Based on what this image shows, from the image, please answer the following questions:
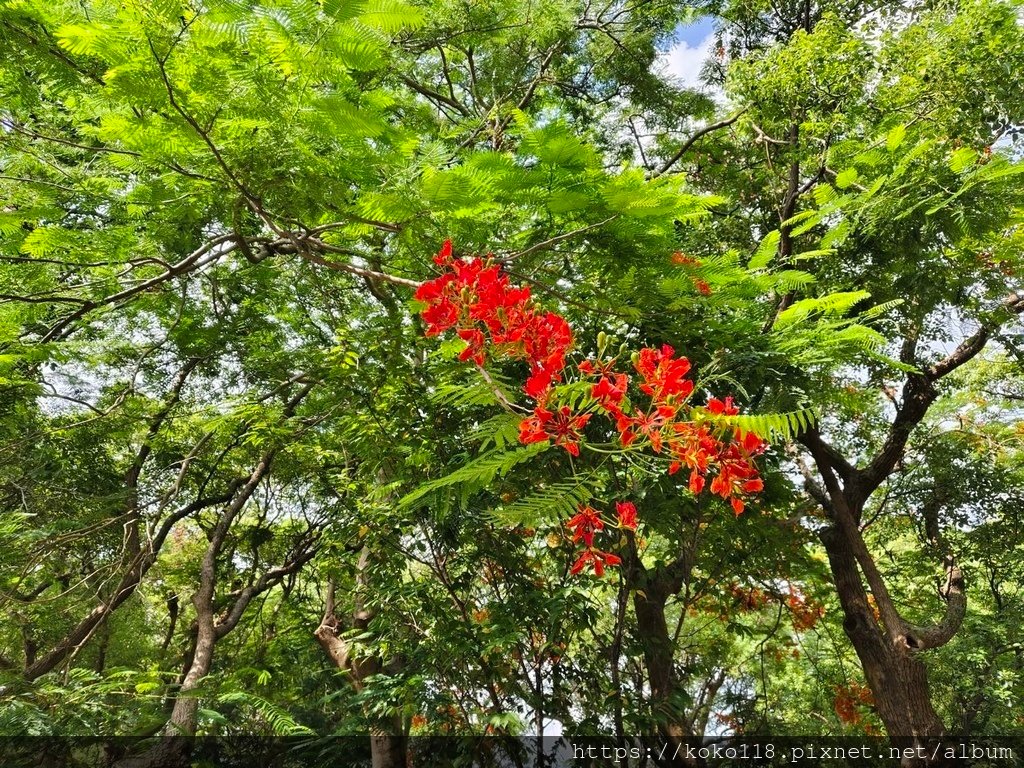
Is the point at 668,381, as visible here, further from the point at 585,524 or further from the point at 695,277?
the point at 695,277

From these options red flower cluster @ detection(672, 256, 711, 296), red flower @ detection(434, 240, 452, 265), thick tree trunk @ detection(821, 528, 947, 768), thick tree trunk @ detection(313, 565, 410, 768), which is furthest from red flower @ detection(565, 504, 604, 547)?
thick tree trunk @ detection(821, 528, 947, 768)

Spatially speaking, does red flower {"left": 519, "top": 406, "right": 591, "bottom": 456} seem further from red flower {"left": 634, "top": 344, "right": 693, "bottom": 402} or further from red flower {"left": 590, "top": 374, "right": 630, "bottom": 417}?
red flower {"left": 634, "top": 344, "right": 693, "bottom": 402}

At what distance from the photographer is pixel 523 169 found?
2.09 meters

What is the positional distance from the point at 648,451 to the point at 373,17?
1.73m

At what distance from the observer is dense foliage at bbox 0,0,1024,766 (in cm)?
190

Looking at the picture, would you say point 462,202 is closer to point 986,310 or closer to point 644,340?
point 644,340

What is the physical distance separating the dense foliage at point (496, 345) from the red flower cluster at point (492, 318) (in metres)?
0.01

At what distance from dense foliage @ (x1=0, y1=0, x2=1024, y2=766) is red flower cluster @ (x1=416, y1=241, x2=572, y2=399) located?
13 mm

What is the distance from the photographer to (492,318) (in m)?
1.80

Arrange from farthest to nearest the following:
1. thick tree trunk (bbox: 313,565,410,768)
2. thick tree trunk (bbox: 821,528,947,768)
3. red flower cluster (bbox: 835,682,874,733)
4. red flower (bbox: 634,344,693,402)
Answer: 1. red flower cluster (bbox: 835,682,874,733)
2. thick tree trunk (bbox: 821,528,947,768)
3. thick tree trunk (bbox: 313,565,410,768)
4. red flower (bbox: 634,344,693,402)

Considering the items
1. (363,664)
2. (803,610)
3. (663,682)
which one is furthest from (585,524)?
(803,610)

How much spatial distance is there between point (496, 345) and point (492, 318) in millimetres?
79

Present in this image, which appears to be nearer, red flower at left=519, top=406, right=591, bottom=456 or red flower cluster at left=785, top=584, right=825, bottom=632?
red flower at left=519, top=406, right=591, bottom=456

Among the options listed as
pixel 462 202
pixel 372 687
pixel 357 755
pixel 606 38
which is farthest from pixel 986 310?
pixel 357 755
